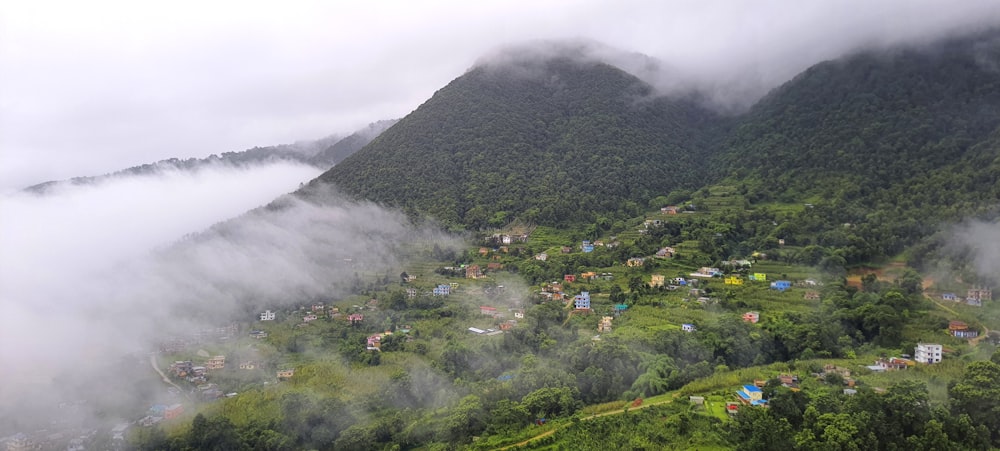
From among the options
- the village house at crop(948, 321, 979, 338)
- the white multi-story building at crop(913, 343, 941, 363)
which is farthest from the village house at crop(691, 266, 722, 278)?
the white multi-story building at crop(913, 343, 941, 363)

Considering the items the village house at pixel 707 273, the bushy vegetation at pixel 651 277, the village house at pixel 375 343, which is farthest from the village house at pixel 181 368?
the village house at pixel 707 273

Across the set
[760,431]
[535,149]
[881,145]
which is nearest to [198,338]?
[760,431]

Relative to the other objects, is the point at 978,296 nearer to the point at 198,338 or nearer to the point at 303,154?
the point at 198,338

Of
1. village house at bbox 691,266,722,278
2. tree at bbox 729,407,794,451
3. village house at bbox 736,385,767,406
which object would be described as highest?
village house at bbox 691,266,722,278

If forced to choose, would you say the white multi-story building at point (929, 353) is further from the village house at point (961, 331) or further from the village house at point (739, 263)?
the village house at point (739, 263)

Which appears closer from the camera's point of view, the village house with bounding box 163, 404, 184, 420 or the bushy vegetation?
the bushy vegetation

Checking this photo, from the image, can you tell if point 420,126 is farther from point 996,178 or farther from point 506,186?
point 996,178

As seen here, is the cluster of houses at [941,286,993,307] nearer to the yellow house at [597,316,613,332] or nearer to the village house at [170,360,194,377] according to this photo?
the yellow house at [597,316,613,332]
